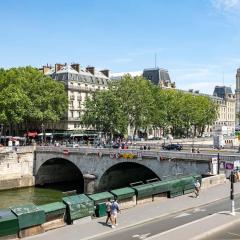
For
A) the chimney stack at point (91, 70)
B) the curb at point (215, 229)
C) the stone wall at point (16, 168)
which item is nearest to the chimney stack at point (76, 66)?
the chimney stack at point (91, 70)

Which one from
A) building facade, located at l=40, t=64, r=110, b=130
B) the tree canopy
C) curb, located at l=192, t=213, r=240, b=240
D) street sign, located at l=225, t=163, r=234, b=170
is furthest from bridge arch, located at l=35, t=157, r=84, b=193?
curb, located at l=192, t=213, r=240, b=240

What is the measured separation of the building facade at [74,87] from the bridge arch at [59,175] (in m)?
32.8

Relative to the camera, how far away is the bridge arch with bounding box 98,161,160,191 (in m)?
69.5

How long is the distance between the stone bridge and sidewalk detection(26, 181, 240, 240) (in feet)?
34.8

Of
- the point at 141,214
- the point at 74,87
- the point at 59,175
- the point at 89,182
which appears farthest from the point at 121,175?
the point at 74,87

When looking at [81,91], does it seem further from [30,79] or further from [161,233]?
[161,233]

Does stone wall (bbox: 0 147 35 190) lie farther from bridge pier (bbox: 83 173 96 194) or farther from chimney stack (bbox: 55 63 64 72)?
chimney stack (bbox: 55 63 64 72)

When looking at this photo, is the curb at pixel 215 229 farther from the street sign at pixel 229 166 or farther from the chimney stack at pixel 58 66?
the chimney stack at pixel 58 66

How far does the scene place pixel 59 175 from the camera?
81.8 metres

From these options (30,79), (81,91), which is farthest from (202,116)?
(30,79)

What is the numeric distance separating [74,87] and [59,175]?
127 feet

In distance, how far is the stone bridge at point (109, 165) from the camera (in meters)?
56.9

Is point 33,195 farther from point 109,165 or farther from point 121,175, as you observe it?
point 121,175

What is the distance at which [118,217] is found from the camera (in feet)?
111
